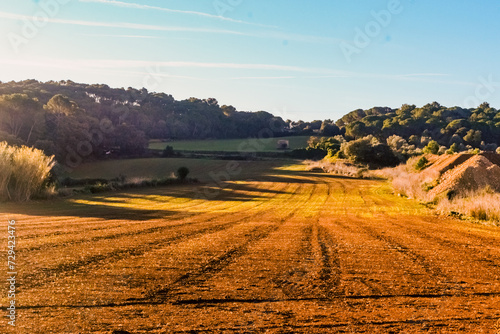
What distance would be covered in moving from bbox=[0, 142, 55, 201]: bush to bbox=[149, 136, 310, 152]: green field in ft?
195

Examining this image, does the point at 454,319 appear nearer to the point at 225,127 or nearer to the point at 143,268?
the point at 143,268

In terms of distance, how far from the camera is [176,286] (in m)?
5.67

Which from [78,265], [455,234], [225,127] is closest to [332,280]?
[78,265]

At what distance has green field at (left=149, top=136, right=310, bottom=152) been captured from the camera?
87200 millimetres

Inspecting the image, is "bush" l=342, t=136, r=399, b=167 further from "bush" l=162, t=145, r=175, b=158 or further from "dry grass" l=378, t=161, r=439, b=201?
"bush" l=162, t=145, r=175, b=158

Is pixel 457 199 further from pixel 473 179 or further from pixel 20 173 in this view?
pixel 20 173

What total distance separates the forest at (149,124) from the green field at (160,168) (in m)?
3.60

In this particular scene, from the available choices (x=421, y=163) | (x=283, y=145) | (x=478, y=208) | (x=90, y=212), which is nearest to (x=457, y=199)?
(x=478, y=208)

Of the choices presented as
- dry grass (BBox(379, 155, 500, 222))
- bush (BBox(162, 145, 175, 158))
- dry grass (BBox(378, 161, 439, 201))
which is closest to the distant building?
bush (BBox(162, 145, 175, 158))

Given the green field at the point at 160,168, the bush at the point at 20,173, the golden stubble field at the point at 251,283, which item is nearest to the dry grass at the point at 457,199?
the golden stubble field at the point at 251,283

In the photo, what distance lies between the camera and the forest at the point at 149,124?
179 feet

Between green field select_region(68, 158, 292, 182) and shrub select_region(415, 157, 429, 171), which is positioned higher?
shrub select_region(415, 157, 429, 171)

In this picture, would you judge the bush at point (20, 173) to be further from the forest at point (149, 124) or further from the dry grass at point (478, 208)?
the dry grass at point (478, 208)

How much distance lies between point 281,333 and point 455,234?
8998mm
